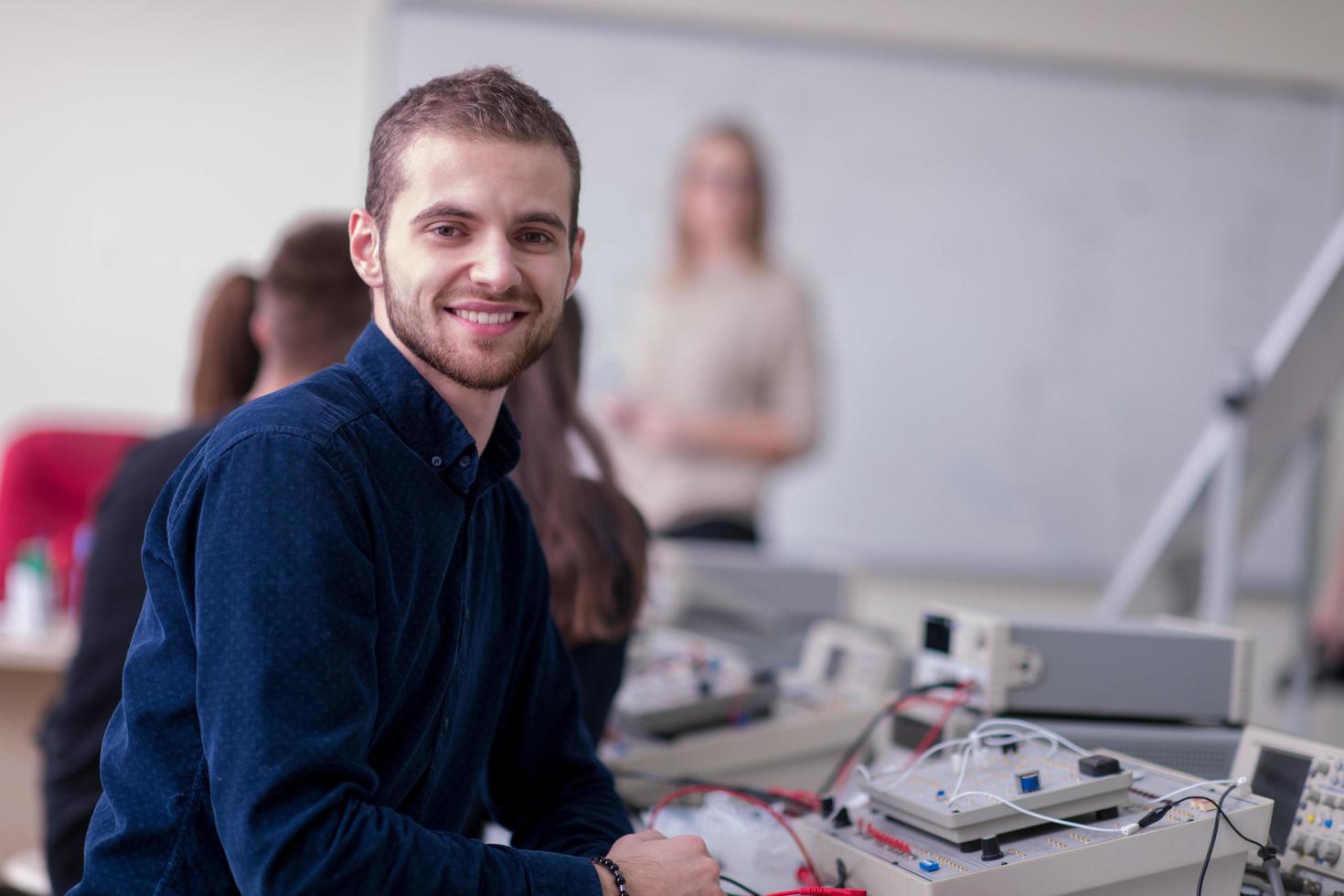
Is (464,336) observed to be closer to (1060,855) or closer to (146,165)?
(1060,855)

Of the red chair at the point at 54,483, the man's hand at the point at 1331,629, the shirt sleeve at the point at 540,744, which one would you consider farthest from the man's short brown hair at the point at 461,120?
the man's hand at the point at 1331,629

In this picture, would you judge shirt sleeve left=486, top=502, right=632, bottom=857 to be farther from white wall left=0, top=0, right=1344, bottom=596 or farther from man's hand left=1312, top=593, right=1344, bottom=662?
white wall left=0, top=0, right=1344, bottom=596

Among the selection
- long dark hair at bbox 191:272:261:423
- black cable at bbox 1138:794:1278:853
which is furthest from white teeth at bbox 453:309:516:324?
long dark hair at bbox 191:272:261:423

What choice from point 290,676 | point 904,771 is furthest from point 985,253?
point 290,676

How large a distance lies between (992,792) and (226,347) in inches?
69.1

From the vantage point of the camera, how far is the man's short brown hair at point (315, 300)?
185 cm

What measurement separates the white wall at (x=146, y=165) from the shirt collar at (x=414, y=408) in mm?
2934

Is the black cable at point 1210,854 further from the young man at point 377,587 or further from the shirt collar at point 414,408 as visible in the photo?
the shirt collar at point 414,408

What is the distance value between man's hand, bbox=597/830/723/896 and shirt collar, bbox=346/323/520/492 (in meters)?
0.34

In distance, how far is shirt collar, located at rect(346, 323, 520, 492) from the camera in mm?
991

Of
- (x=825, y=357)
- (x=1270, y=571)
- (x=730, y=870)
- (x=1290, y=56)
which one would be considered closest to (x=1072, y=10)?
(x=1290, y=56)

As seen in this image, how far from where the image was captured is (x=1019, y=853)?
1057mm

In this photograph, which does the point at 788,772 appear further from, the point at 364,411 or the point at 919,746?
the point at 364,411

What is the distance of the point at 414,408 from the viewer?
1.00 m
